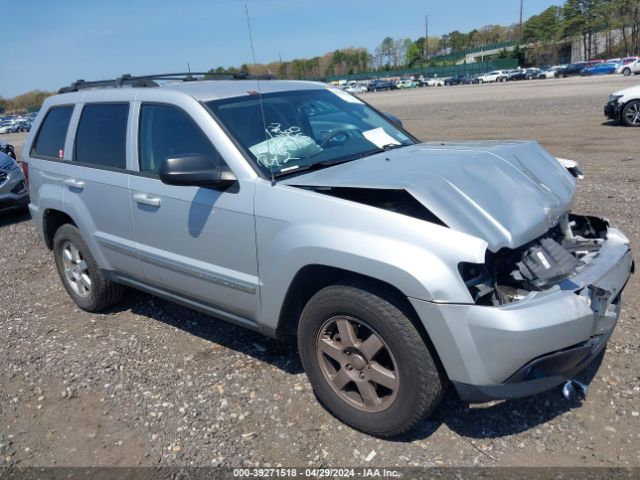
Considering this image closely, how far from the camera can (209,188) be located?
344 centimetres

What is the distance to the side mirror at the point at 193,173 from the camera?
3166mm

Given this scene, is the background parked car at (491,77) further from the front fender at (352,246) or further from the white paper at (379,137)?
the front fender at (352,246)

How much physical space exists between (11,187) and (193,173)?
23.8 feet

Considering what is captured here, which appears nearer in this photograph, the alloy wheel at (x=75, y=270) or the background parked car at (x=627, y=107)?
the alloy wheel at (x=75, y=270)

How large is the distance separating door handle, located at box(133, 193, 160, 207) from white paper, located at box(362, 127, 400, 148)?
153 cm

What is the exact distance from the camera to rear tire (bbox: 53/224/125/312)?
4.70 meters

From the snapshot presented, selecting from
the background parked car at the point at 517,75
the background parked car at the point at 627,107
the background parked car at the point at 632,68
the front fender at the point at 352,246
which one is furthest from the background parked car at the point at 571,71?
the front fender at the point at 352,246

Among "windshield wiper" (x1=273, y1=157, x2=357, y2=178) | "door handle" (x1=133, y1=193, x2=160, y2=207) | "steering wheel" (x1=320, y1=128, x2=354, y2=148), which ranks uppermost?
"steering wheel" (x1=320, y1=128, x2=354, y2=148)

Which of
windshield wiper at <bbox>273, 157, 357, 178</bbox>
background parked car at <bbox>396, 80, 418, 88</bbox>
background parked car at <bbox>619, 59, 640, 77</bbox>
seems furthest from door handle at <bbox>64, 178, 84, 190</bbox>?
background parked car at <bbox>396, 80, 418, 88</bbox>

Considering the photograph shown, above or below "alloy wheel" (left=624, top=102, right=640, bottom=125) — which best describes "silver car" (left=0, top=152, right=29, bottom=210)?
above

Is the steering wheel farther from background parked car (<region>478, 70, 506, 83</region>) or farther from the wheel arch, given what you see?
background parked car (<region>478, 70, 506, 83</region>)

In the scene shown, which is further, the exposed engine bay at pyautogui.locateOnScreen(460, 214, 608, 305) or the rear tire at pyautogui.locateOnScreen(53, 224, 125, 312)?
the rear tire at pyautogui.locateOnScreen(53, 224, 125, 312)

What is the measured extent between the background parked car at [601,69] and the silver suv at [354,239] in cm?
6463

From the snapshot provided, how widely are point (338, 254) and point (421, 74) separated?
3932 inches
